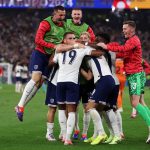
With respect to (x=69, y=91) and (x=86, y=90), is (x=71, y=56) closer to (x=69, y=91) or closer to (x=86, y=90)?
(x=69, y=91)

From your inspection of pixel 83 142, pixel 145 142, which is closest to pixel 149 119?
pixel 145 142

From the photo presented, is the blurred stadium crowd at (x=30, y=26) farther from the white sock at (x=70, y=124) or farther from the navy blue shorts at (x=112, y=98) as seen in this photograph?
the white sock at (x=70, y=124)

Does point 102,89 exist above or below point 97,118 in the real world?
above

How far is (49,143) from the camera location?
1387cm

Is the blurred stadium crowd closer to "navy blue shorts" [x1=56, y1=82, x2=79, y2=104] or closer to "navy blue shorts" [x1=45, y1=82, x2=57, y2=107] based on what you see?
"navy blue shorts" [x1=45, y1=82, x2=57, y2=107]

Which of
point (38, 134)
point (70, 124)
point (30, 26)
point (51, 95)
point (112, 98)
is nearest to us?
point (70, 124)

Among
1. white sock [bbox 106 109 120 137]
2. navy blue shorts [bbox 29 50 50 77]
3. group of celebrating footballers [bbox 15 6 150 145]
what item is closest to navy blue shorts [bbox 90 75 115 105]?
group of celebrating footballers [bbox 15 6 150 145]

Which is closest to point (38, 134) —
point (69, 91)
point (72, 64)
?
point (69, 91)

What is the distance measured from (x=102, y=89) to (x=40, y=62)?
6.93 feet

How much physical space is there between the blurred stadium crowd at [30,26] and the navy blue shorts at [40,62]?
42161mm

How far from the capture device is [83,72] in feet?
45.6

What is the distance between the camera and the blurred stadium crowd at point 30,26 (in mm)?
58375

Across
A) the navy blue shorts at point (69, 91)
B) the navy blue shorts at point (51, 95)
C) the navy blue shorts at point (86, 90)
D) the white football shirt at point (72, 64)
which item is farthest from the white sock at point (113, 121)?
the navy blue shorts at point (51, 95)

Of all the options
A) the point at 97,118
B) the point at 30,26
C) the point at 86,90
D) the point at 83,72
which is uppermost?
the point at 30,26
